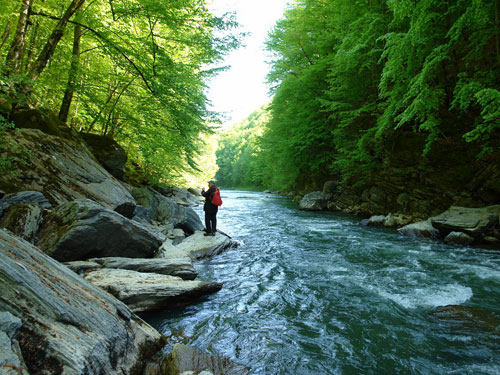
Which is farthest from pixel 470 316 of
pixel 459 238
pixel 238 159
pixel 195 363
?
pixel 238 159

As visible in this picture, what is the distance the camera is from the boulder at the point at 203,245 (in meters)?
7.53

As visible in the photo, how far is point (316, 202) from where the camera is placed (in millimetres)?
19078

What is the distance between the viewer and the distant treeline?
A: 855cm

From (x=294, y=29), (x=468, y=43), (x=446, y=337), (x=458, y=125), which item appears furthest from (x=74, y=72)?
(x=294, y=29)

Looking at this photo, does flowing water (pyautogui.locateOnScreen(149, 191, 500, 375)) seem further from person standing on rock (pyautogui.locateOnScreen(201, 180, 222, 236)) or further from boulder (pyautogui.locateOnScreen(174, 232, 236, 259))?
person standing on rock (pyautogui.locateOnScreen(201, 180, 222, 236))

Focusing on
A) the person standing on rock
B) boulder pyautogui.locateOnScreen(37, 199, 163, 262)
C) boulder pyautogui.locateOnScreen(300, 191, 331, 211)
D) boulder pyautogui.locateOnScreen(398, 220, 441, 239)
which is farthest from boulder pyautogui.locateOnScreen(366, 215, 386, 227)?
boulder pyautogui.locateOnScreen(37, 199, 163, 262)

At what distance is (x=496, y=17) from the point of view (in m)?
8.14

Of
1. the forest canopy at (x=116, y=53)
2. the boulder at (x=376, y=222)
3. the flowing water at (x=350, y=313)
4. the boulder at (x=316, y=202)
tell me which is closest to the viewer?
the flowing water at (x=350, y=313)

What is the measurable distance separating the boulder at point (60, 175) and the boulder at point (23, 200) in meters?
0.35

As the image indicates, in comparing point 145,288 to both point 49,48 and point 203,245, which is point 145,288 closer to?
point 203,245

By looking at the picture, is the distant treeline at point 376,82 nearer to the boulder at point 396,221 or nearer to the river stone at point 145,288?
the boulder at point 396,221

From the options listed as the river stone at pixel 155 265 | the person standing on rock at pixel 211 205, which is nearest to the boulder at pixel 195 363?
the river stone at pixel 155 265

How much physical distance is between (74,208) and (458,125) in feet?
47.0

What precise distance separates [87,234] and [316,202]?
16306 mm
